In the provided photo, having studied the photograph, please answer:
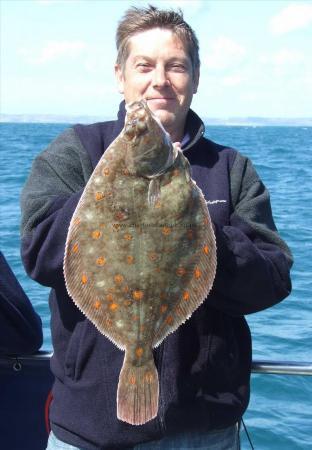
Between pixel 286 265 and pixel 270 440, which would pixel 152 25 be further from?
pixel 270 440

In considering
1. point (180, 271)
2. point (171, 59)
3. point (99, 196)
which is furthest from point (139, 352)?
point (171, 59)

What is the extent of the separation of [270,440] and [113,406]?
4049mm

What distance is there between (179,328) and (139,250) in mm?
A: 493

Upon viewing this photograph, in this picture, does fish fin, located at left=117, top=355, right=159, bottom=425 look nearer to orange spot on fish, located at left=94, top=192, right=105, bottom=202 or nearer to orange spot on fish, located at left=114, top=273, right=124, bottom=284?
orange spot on fish, located at left=114, top=273, right=124, bottom=284

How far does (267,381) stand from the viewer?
7426 mm

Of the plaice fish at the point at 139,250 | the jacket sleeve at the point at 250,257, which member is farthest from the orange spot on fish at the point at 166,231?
the jacket sleeve at the point at 250,257

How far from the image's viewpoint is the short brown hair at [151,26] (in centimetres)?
278

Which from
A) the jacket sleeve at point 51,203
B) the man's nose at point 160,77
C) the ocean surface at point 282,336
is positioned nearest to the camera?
the jacket sleeve at point 51,203

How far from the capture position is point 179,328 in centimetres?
269

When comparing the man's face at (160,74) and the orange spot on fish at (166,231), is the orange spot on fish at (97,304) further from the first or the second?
the man's face at (160,74)

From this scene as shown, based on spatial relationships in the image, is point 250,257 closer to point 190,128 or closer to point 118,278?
point 118,278

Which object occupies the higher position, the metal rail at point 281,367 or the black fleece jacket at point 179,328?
the black fleece jacket at point 179,328

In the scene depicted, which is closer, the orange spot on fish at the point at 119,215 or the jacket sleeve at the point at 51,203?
the orange spot on fish at the point at 119,215

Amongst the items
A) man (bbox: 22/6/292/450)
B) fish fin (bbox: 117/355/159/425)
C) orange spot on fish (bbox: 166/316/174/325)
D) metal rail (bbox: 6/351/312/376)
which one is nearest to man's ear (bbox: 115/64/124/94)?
man (bbox: 22/6/292/450)
